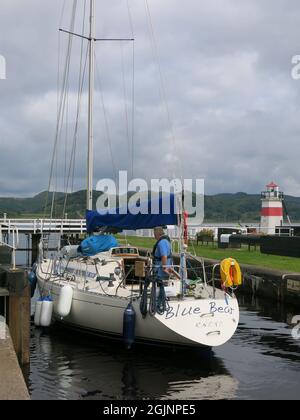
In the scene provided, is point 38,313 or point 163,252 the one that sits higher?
point 163,252

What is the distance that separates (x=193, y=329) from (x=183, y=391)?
5.07ft

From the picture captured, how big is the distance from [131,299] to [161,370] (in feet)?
5.53

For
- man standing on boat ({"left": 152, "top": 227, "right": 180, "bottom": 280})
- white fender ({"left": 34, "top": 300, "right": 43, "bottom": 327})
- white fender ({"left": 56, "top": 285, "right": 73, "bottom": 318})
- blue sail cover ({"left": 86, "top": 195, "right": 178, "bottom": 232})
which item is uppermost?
blue sail cover ({"left": 86, "top": 195, "right": 178, "bottom": 232})

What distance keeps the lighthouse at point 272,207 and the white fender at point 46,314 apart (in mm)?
32239

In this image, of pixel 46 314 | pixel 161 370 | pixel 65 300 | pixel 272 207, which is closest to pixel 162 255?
pixel 161 370

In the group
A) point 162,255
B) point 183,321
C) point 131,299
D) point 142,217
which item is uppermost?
point 142,217

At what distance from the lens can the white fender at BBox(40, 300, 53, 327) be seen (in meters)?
15.0

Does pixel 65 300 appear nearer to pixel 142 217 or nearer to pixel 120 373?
pixel 142 217

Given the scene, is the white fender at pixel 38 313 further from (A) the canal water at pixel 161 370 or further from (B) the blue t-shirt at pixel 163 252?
(B) the blue t-shirt at pixel 163 252

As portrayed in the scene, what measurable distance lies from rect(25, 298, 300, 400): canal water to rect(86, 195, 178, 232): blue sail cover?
3120 millimetres

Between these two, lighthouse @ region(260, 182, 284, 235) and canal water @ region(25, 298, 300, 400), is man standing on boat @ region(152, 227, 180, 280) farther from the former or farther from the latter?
lighthouse @ region(260, 182, 284, 235)

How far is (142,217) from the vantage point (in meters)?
14.8

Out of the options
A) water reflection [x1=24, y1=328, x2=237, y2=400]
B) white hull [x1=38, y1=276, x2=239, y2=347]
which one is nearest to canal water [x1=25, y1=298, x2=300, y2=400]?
water reflection [x1=24, y1=328, x2=237, y2=400]
